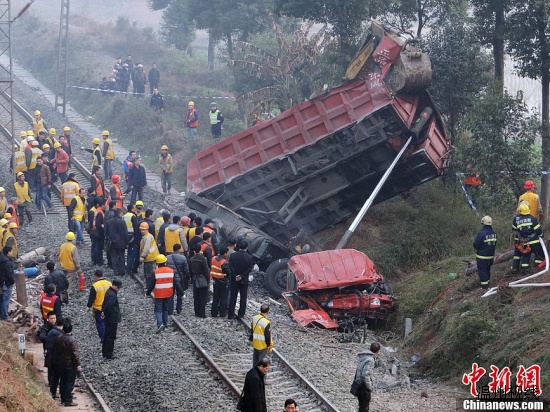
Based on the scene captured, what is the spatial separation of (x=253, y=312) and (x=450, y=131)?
30.1ft

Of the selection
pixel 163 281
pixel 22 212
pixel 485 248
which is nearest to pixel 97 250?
pixel 22 212

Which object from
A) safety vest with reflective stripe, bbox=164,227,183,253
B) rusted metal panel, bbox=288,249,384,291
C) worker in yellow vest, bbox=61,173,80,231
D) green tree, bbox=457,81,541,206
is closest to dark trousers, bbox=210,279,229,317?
rusted metal panel, bbox=288,249,384,291

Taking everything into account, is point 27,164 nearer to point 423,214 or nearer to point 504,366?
point 423,214

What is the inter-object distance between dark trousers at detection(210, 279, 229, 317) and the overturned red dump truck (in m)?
3.32

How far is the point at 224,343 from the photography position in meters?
15.3

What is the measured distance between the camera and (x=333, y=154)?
20.9m

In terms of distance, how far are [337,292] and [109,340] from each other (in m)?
4.73

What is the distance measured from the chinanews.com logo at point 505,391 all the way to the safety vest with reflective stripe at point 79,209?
10.8 meters

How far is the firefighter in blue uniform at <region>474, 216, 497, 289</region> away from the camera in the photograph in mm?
15508

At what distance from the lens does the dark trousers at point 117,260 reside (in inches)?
761

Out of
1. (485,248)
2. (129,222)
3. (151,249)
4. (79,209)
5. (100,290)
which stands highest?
(79,209)

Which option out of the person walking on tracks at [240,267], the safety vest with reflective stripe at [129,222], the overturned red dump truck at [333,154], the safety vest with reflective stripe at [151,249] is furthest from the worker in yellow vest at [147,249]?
the overturned red dump truck at [333,154]

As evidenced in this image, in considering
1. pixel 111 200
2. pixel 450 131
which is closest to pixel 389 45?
pixel 450 131

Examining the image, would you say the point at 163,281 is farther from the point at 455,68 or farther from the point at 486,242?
→ the point at 455,68
